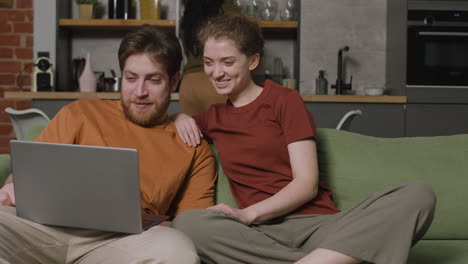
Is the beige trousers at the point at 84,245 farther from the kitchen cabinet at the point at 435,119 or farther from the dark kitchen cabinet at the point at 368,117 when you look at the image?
the kitchen cabinet at the point at 435,119

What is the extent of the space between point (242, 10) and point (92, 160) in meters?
3.26

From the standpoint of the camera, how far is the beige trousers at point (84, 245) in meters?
1.22

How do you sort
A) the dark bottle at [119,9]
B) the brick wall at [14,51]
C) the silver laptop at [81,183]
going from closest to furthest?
the silver laptop at [81,183] < the dark bottle at [119,9] < the brick wall at [14,51]

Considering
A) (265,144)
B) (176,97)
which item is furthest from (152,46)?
(176,97)

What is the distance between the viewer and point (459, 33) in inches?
155

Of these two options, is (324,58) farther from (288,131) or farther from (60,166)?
(60,166)

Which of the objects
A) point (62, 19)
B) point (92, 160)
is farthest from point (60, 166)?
point (62, 19)

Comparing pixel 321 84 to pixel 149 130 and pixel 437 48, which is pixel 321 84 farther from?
pixel 149 130

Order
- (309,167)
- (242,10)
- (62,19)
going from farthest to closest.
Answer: (242,10)
(62,19)
(309,167)

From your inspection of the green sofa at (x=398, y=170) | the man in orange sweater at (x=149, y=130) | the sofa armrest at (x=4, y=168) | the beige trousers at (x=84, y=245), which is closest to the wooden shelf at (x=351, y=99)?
the green sofa at (x=398, y=170)

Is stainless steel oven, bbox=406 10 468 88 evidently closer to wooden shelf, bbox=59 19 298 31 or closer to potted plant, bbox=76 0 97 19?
wooden shelf, bbox=59 19 298 31

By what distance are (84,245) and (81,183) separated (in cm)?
26

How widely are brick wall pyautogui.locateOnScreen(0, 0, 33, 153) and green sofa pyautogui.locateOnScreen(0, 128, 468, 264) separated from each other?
2.55 metres

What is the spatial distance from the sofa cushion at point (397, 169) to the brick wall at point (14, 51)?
2.98 m
